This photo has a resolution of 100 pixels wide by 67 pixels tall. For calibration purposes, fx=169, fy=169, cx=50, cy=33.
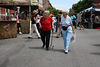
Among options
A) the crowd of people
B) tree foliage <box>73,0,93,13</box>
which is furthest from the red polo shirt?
tree foliage <box>73,0,93,13</box>

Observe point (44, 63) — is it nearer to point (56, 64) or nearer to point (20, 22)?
point (56, 64)

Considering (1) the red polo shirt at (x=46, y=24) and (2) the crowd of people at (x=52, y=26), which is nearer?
(2) the crowd of people at (x=52, y=26)

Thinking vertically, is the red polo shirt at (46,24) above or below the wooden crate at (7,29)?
above

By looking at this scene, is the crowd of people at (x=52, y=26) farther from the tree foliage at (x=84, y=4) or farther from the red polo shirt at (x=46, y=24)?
the tree foliage at (x=84, y=4)

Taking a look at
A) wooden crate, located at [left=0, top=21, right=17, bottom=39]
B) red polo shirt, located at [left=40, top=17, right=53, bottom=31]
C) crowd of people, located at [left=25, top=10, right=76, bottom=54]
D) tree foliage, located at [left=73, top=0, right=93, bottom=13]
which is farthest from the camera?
tree foliage, located at [left=73, top=0, right=93, bottom=13]

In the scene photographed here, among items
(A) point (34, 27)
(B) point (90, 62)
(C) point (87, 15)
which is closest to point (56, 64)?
(B) point (90, 62)

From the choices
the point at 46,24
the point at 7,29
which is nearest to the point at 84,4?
the point at 7,29

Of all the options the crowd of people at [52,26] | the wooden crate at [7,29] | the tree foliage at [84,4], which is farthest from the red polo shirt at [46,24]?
the tree foliage at [84,4]

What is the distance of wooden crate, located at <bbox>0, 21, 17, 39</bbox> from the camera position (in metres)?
10.3

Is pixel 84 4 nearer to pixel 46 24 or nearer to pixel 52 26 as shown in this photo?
pixel 52 26

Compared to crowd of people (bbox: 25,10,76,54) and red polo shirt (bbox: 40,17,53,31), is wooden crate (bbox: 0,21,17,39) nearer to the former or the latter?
crowd of people (bbox: 25,10,76,54)

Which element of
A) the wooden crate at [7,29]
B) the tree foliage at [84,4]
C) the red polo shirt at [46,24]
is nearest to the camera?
the red polo shirt at [46,24]

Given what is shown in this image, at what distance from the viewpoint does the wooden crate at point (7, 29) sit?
10281 mm

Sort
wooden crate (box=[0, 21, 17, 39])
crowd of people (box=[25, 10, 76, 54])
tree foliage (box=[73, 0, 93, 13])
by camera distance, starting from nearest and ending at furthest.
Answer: crowd of people (box=[25, 10, 76, 54]) < wooden crate (box=[0, 21, 17, 39]) < tree foliage (box=[73, 0, 93, 13])
